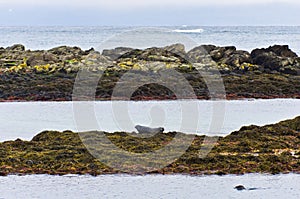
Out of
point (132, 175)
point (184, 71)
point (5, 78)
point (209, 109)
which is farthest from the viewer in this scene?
point (184, 71)

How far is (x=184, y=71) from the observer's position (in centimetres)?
4772

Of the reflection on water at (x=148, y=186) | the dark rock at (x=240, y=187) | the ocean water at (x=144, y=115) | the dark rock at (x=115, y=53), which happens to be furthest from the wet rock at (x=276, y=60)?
the dark rock at (x=240, y=187)

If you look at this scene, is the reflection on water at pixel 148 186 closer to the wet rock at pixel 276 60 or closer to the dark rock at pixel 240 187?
the dark rock at pixel 240 187

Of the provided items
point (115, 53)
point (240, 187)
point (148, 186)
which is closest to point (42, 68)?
point (115, 53)

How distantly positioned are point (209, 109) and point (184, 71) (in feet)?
43.7

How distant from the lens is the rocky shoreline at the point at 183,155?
19547mm

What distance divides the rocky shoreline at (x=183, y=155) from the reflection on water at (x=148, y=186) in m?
0.62

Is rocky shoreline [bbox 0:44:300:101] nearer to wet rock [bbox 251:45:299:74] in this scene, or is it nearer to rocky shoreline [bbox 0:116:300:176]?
wet rock [bbox 251:45:299:74]

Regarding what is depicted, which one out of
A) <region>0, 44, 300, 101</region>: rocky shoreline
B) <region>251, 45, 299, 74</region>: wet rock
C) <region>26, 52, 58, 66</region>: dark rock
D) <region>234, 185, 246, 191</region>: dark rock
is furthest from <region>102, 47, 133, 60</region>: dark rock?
<region>234, 185, 246, 191</region>: dark rock

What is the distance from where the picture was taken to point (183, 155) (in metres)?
21.0

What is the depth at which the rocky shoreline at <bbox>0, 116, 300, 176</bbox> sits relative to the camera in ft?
64.1

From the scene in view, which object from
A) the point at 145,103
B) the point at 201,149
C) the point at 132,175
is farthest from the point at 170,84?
the point at 132,175

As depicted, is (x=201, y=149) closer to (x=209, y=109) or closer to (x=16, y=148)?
(x=16, y=148)

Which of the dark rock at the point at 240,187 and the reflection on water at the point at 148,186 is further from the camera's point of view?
the dark rock at the point at 240,187
